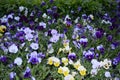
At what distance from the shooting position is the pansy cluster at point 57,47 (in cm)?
395

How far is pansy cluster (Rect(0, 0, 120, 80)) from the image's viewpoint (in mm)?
3945

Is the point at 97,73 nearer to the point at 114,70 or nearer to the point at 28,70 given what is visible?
the point at 114,70

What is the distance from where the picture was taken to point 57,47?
432cm

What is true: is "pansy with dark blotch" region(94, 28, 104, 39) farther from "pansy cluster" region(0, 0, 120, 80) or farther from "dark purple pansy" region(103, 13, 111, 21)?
"dark purple pansy" region(103, 13, 111, 21)

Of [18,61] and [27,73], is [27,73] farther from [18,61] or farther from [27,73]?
[18,61]

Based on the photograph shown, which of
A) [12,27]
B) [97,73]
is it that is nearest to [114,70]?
[97,73]

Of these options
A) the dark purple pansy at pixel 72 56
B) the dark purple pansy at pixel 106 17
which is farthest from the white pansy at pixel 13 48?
the dark purple pansy at pixel 106 17

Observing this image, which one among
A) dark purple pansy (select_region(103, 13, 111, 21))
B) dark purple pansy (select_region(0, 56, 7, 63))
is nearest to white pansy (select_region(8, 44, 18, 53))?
dark purple pansy (select_region(0, 56, 7, 63))

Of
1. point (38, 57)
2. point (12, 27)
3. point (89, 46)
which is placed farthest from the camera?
point (12, 27)

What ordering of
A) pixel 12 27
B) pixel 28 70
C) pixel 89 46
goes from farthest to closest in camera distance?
pixel 12 27 < pixel 89 46 < pixel 28 70

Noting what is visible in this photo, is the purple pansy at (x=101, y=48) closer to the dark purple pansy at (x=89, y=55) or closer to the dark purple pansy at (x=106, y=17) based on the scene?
the dark purple pansy at (x=89, y=55)

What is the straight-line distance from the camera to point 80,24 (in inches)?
199

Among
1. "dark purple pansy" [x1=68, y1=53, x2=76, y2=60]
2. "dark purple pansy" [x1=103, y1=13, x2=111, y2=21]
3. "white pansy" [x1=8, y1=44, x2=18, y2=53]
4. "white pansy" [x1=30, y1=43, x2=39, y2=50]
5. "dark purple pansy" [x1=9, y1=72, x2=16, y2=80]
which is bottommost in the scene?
"dark purple pansy" [x1=103, y1=13, x2=111, y2=21]

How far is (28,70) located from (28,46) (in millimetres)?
528
